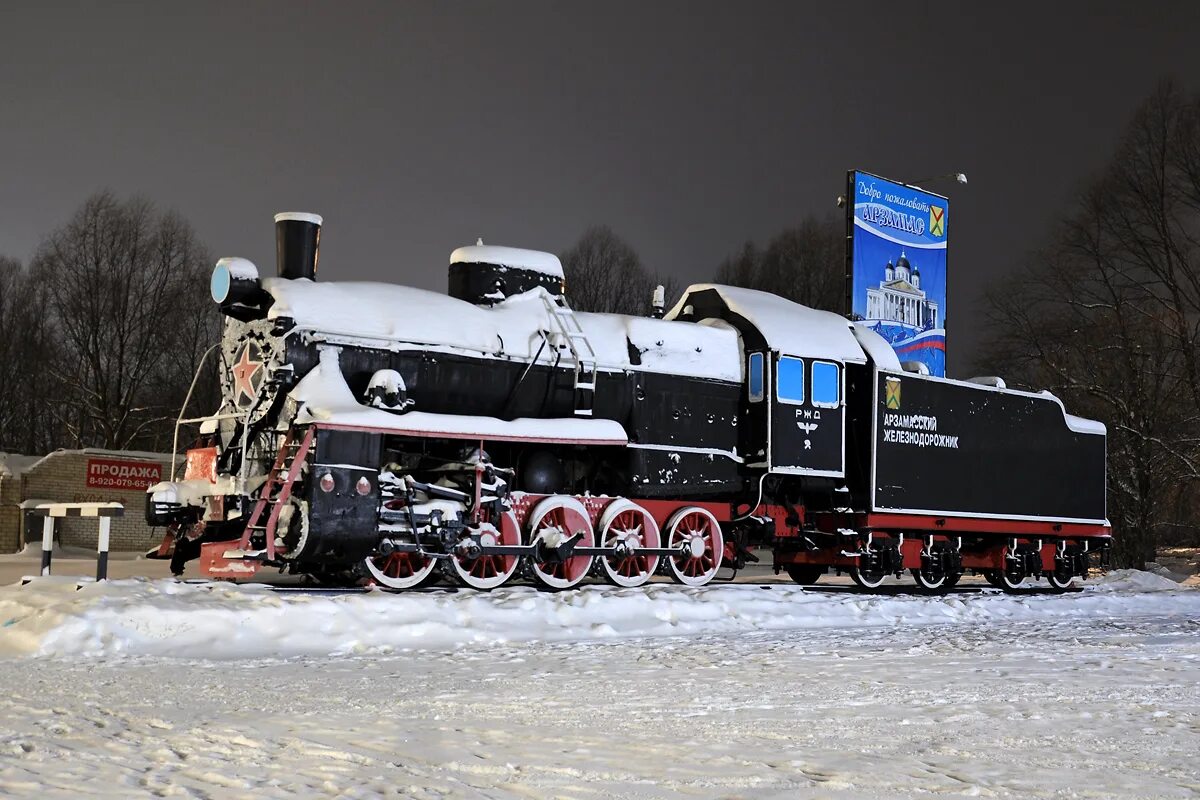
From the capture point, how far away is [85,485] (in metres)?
25.8

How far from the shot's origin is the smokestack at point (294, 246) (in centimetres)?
1135

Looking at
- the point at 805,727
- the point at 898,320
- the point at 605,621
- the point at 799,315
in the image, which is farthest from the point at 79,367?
the point at 805,727

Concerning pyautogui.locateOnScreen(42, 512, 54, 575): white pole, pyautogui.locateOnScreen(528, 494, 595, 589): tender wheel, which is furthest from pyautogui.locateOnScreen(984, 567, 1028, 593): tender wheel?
pyautogui.locateOnScreen(42, 512, 54, 575): white pole

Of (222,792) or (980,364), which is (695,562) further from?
(980,364)

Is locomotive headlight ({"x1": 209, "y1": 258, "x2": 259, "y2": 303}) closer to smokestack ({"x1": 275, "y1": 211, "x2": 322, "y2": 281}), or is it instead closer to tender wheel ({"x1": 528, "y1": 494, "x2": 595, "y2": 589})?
smokestack ({"x1": 275, "y1": 211, "x2": 322, "y2": 281})

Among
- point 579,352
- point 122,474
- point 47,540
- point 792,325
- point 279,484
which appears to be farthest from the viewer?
point 122,474

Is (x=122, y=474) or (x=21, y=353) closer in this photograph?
(x=122, y=474)

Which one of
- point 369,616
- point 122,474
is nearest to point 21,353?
point 122,474

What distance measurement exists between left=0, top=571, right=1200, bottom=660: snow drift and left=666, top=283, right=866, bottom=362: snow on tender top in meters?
3.23

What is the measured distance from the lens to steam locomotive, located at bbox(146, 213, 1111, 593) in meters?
10.4

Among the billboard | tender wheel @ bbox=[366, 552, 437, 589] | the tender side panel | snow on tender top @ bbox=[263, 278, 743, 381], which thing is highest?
the billboard

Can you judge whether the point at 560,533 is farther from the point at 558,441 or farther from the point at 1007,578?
the point at 1007,578

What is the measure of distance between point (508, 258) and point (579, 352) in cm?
124

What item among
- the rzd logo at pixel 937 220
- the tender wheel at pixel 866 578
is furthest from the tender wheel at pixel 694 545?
the rzd logo at pixel 937 220
